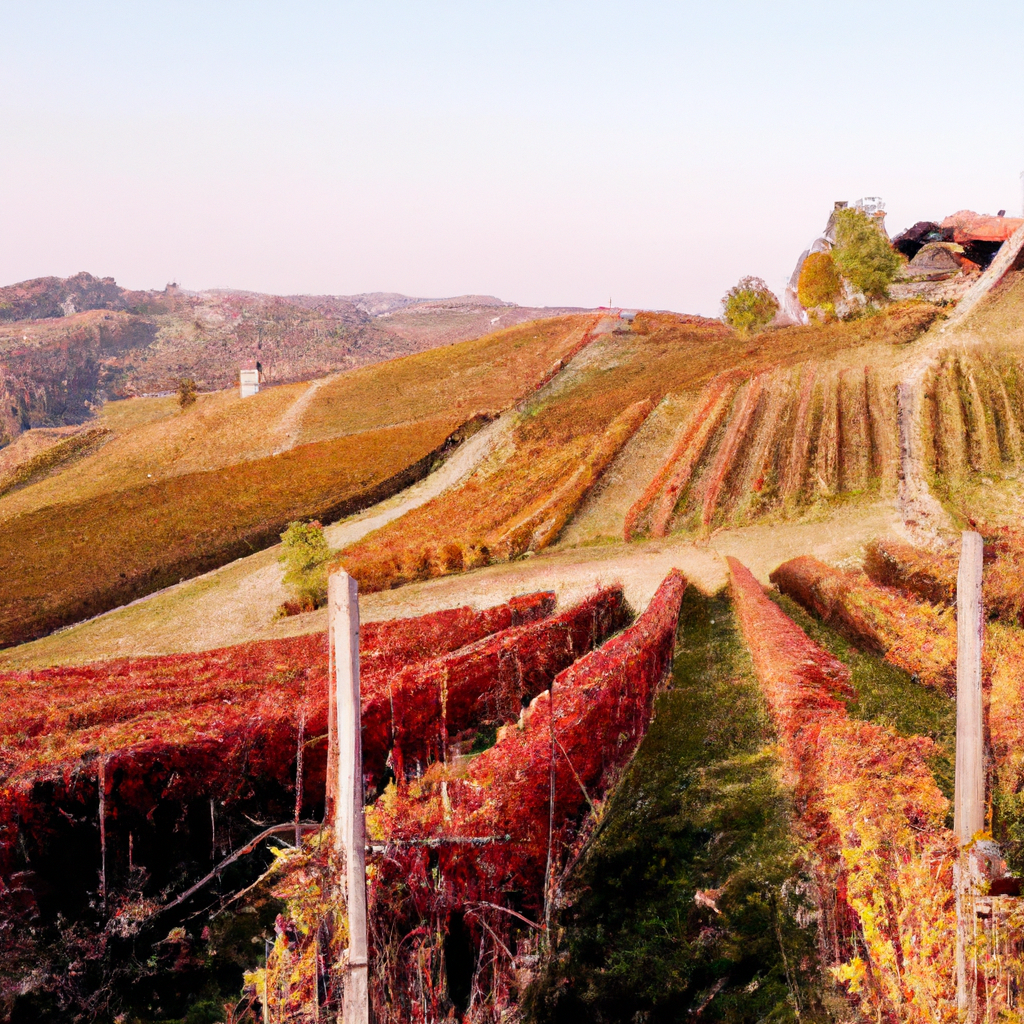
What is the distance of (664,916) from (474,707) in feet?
21.3

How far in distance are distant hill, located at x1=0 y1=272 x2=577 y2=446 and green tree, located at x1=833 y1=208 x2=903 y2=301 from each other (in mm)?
38141

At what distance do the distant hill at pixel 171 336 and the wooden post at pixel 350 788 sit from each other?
66.6m

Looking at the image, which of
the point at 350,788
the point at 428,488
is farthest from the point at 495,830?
the point at 428,488

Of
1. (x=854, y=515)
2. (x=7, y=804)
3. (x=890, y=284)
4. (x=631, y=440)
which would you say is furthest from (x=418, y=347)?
(x=7, y=804)

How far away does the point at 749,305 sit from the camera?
148 feet

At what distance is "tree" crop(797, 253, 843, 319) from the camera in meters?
37.9

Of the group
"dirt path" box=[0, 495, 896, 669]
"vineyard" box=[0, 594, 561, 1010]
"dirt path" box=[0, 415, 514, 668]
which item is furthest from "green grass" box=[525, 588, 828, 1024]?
"dirt path" box=[0, 415, 514, 668]

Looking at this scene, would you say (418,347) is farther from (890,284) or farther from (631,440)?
(631,440)

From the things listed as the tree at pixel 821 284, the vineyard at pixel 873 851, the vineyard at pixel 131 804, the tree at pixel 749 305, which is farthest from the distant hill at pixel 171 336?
the vineyard at pixel 873 851

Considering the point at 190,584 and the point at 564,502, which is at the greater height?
the point at 564,502

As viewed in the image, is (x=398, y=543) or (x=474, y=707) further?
(x=398, y=543)

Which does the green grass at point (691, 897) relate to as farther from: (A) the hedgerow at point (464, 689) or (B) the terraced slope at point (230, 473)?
(B) the terraced slope at point (230, 473)

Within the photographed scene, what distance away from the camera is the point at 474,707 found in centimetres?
1528

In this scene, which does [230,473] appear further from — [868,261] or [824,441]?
[868,261]
